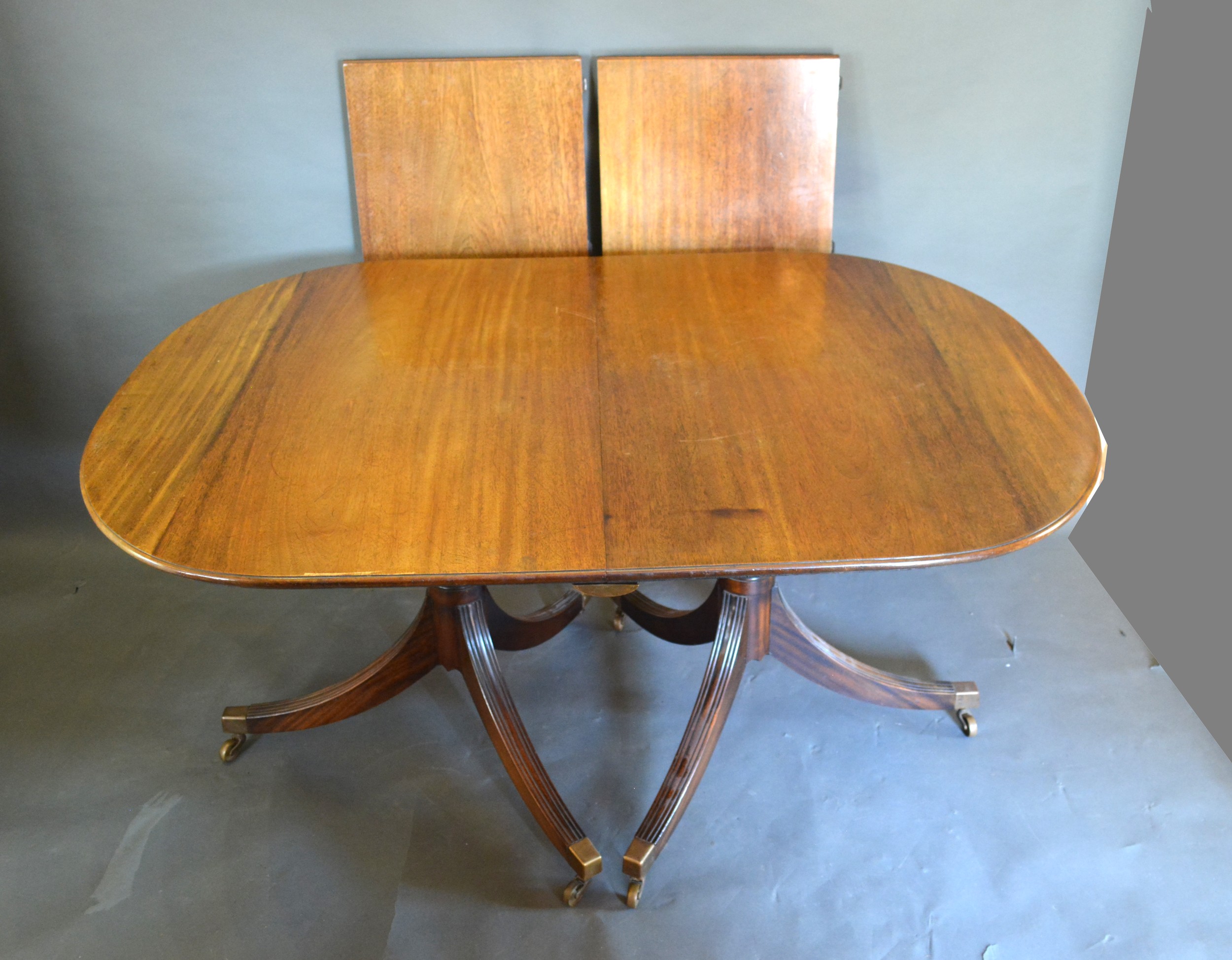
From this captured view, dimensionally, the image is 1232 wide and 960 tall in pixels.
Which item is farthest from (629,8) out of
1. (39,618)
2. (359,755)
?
(39,618)

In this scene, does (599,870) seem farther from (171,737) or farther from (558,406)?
(171,737)

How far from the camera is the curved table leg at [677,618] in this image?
171cm

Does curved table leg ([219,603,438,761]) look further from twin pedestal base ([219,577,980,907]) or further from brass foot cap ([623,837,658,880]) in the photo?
brass foot cap ([623,837,658,880])

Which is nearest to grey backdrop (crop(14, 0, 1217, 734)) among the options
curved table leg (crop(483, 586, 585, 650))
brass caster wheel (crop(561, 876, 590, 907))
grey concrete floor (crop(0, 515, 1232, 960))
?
grey concrete floor (crop(0, 515, 1232, 960))

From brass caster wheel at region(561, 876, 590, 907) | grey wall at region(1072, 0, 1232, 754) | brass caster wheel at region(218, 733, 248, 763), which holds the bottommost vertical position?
brass caster wheel at region(561, 876, 590, 907)

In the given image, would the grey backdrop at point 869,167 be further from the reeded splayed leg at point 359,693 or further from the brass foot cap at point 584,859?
the brass foot cap at point 584,859

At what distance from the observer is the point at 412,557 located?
3.43 ft

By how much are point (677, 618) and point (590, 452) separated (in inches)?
26.9

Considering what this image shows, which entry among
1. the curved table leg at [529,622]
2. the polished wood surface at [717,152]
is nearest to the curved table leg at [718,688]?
the curved table leg at [529,622]

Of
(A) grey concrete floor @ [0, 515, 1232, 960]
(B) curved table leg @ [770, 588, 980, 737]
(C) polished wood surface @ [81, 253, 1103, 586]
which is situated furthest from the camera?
(B) curved table leg @ [770, 588, 980, 737]

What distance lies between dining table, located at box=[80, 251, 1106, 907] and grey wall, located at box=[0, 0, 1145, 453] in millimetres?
346

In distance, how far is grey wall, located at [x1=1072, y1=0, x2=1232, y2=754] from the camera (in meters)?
1.73

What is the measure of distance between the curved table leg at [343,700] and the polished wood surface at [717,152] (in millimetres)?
825

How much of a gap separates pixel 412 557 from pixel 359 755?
851mm
